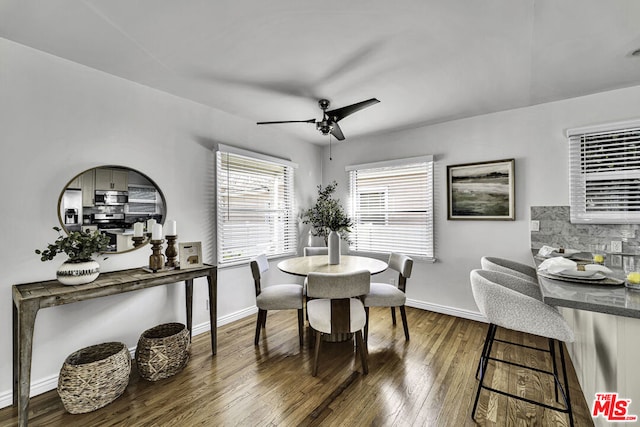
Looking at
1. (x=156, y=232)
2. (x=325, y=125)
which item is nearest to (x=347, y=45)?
(x=325, y=125)

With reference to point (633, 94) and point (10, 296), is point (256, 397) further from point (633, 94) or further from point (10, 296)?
point (633, 94)

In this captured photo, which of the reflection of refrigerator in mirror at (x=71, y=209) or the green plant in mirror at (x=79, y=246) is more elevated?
the reflection of refrigerator in mirror at (x=71, y=209)

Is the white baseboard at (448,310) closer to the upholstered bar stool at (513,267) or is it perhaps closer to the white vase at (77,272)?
the upholstered bar stool at (513,267)

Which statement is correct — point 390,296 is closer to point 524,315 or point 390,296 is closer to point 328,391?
point 328,391

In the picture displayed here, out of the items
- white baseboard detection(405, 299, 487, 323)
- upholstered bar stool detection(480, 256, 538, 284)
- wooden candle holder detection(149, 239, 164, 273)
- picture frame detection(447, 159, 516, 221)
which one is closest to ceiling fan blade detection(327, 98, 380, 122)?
upholstered bar stool detection(480, 256, 538, 284)

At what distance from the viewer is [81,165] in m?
2.24

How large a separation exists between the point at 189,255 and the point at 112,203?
0.78m

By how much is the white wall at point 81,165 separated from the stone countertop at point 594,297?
9.81 feet

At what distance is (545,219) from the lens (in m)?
2.94

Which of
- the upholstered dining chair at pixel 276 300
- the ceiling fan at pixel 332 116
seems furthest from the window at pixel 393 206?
the upholstered dining chair at pixel 276 300

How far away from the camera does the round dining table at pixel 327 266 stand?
262 cm

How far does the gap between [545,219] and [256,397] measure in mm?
3298

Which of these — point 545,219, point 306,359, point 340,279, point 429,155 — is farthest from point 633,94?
point 306,359

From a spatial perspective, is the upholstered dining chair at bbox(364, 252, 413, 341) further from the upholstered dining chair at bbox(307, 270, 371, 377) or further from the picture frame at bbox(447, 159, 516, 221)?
the picture frame at bbox(447, 159, 516, 221)
